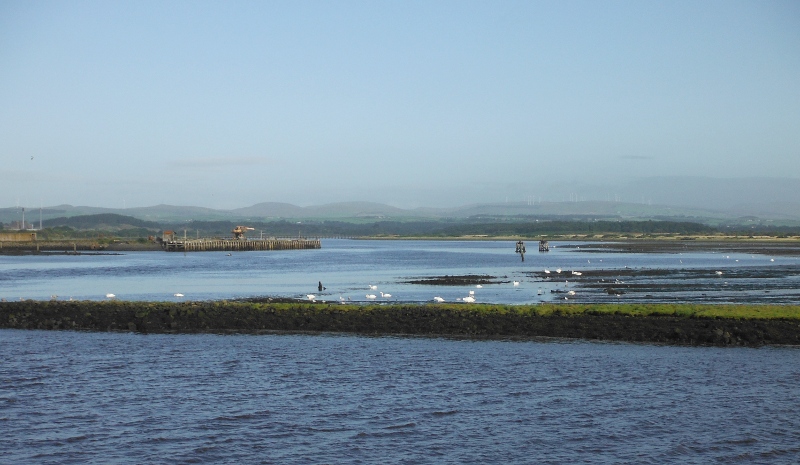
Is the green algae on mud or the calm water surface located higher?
the green algae on mud

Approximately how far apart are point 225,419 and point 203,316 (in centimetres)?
1634

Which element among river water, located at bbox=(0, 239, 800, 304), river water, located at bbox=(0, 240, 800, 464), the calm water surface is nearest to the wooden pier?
river water, located at bbox=(0, 239, 800, 304)

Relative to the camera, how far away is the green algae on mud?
2753cm

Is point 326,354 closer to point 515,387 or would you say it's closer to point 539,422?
point 515,387

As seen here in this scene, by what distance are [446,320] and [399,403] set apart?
12.4m

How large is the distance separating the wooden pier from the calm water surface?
11208 centimetres

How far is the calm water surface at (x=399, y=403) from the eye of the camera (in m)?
15.4

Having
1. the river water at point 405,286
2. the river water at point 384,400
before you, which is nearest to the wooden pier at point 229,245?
the river water at point 405,286

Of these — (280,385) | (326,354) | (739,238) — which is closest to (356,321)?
(326,354)

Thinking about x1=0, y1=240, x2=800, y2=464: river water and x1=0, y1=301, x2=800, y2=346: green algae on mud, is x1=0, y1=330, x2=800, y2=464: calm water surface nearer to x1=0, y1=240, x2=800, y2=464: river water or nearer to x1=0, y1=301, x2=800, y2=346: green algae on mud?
x1=0, y1=240, x2=800, y2=464: river water

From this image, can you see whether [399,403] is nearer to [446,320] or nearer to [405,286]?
[446,320]

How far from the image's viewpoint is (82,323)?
3284 centimetres

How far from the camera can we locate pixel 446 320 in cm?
3130

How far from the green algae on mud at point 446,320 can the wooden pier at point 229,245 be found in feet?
330
